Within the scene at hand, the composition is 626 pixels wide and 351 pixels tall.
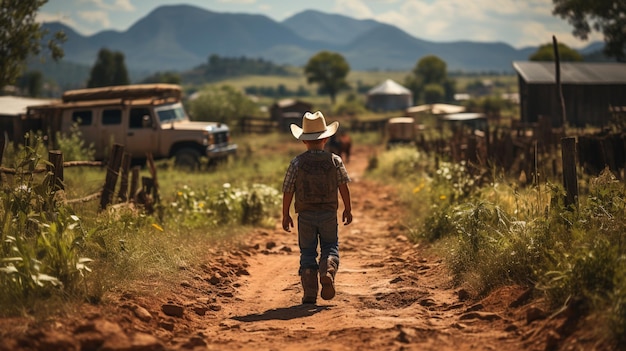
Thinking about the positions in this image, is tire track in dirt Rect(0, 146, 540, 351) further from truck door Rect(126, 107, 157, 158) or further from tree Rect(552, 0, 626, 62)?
tree Rect(552, 0, 626, 62)

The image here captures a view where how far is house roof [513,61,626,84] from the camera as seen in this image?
121ft

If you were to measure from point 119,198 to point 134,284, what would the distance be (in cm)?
414

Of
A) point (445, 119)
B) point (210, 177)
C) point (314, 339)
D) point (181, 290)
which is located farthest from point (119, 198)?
point (445, 119)

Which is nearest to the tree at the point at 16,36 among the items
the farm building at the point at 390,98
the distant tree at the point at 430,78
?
the farm building at the point at 390,98

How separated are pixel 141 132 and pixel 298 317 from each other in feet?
54.3

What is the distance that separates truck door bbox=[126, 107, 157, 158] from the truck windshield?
370 millimetres

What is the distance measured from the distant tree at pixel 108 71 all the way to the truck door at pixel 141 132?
5940 cm

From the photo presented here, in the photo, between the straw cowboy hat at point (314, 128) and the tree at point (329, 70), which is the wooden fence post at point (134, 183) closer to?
the straw cowboy hat at point (314, 128)

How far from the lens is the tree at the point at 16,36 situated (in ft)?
58.3

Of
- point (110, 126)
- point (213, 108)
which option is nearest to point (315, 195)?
point (110, 126)

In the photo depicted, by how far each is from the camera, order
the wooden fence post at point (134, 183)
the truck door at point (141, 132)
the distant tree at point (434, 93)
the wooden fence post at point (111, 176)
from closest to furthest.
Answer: the wooden fence post at point (111, 176) → the wooden fence post at point (134, 183) → the truck door at point (141, 132) → the distant tree at point (434, 93)

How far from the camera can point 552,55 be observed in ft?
230

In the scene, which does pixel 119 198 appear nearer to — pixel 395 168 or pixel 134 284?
pixel 134 284

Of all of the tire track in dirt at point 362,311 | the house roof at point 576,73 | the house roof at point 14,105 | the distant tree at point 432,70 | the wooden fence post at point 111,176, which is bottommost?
the tire track in dirt at point 362,311
